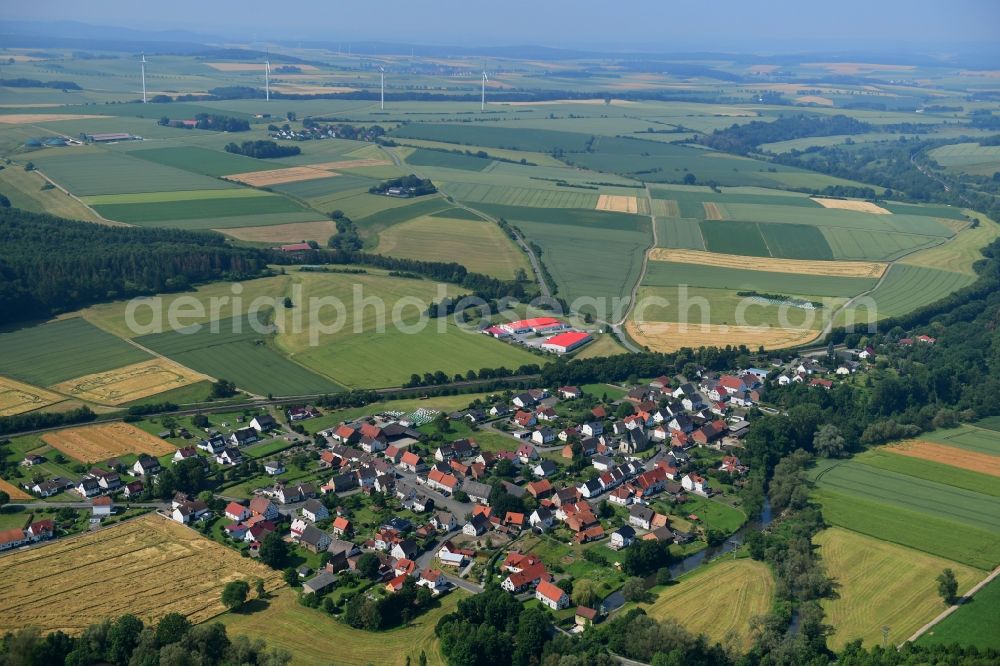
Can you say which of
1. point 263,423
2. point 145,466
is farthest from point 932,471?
point 145,466

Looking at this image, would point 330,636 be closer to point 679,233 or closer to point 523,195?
point 679,233

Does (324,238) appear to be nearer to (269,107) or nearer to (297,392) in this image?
(297,392)

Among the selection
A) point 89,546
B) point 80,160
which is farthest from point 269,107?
point 89,546

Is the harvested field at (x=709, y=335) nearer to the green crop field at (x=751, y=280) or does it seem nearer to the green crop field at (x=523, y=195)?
the green crop field at (x=751, y=280)

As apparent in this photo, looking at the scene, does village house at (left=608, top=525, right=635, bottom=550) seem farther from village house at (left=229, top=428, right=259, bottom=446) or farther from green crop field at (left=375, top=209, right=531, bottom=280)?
green crop field at (left=375, top=209, right=531, bottom=280)

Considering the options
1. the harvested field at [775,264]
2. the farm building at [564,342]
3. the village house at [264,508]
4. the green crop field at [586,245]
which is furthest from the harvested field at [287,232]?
the village house at [264,508]

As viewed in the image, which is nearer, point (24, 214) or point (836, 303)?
point (836, 303)
